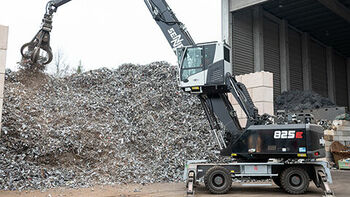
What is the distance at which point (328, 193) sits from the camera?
289 inches

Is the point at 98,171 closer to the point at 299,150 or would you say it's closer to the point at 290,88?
the point at 299,150

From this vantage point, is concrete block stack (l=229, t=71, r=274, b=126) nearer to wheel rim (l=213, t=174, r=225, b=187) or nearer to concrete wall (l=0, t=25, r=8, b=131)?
wheel rim (l=213, t=174, r=225, b=187)

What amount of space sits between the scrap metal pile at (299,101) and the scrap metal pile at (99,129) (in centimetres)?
895

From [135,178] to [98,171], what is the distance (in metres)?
1.03

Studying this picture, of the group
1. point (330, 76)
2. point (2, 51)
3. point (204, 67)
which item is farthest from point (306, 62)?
point (2, 51)

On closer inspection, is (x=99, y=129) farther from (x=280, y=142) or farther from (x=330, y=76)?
(x=330, y=76)

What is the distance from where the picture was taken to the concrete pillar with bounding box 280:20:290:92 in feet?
76.8

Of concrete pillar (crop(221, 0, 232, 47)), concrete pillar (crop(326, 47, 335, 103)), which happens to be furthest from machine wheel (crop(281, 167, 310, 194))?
concrete pillar (crop(326, 47, 335, 103))

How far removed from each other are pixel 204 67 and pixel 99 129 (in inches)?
172

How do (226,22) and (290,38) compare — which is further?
(290,38)

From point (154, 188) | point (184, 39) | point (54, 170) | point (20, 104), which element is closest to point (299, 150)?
point (154, 188)

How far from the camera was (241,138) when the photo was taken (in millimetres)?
7977

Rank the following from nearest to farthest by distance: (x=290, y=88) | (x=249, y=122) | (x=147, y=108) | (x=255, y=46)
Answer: (x=249, y=122) < (x=147, y=108) < (x=255, y=46) < (x=290, y=88)

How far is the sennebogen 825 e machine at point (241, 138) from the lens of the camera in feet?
24.8
